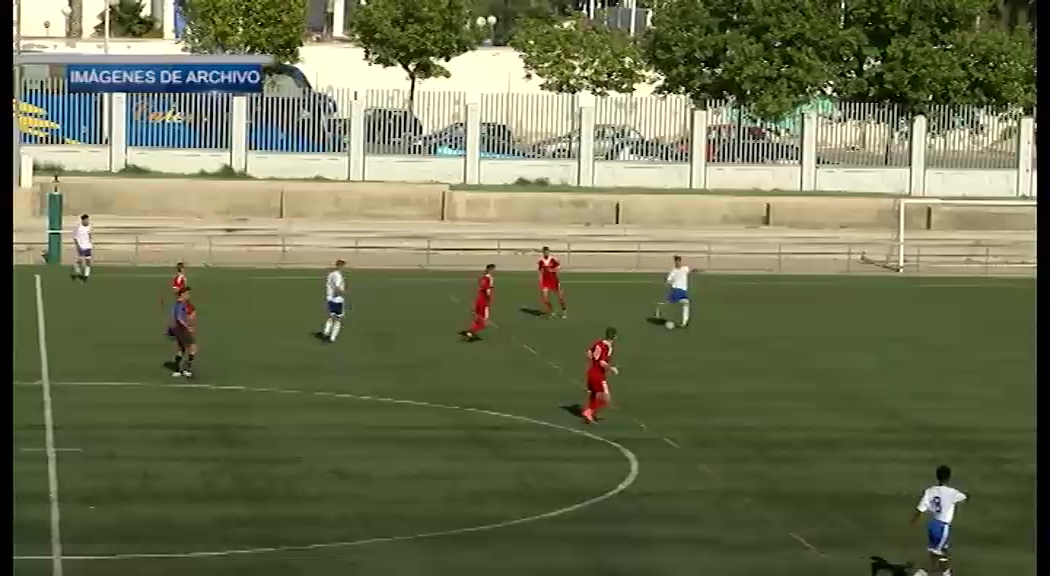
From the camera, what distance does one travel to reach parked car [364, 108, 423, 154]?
165 feet

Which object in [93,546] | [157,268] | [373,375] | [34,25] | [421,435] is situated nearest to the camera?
[93,546]

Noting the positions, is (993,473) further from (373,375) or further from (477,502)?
(373,375)

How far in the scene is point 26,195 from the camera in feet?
148

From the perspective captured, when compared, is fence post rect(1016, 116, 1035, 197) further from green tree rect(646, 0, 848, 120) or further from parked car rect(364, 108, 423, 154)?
parked car rect(364, 108, 423, 154)

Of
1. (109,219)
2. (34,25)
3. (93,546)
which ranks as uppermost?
(34,25)

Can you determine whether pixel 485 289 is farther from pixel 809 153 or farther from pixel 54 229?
pixel 809 153

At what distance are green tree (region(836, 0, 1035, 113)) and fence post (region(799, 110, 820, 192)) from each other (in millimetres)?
7796

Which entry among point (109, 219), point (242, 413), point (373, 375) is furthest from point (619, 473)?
point (109, 219)

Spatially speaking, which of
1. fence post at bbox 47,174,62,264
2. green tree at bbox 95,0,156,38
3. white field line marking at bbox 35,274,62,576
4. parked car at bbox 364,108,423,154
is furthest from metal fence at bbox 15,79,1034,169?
green tree at bbox 95,0,156,38

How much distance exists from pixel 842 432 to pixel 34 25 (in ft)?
209

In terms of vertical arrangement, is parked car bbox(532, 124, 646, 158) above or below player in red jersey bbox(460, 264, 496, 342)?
above

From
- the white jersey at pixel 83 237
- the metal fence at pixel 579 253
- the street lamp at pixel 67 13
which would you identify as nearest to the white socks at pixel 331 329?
the white jersey at pixel 83 237

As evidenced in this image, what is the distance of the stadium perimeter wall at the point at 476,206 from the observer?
151ft

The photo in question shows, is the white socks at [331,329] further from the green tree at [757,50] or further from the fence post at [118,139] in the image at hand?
the green tree at [757,50]
